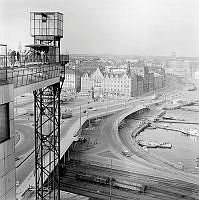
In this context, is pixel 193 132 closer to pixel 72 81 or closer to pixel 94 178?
pixel 94 178

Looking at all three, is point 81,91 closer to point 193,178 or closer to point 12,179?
point 193,178

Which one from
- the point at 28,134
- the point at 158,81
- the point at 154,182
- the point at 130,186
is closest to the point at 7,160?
the point at 130,186

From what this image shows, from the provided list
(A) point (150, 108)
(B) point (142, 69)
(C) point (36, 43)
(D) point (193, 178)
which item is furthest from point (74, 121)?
(B) point (142, 69)

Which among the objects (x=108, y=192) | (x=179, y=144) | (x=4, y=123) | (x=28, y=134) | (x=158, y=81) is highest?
(x=4, y=123)

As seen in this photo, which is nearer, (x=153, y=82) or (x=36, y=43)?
(x=36, y=43)

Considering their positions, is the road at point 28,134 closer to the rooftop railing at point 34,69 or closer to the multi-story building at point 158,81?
the rooftop railing at point 34,69

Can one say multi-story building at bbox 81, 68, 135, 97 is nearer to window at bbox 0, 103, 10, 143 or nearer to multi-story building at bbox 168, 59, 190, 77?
multi-story building at bbox 168, 59, 190, 77

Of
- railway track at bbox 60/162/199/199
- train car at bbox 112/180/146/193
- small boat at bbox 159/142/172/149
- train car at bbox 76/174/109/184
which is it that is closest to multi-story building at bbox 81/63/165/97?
small boat at bbox 159/142/172/149
